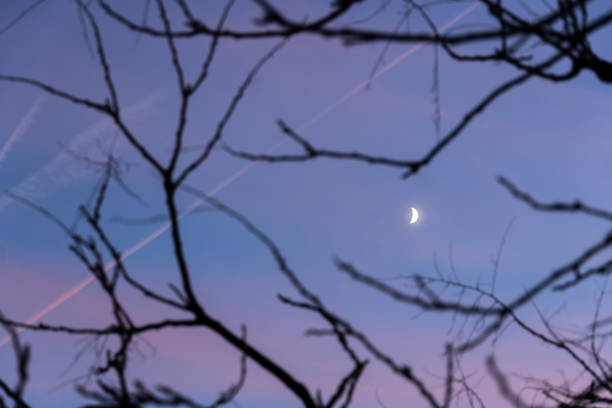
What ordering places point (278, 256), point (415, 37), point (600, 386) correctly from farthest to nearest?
point (600, 386), point (278, 256), point (415, 37)

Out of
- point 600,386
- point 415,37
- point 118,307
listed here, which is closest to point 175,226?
point 118,307

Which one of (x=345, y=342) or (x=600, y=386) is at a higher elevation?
(x=600, y=386)

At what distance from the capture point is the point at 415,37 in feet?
6.75

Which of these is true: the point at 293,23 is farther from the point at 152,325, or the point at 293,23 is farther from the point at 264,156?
the point at 152,325

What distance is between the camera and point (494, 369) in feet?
7.48

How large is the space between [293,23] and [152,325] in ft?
3.83

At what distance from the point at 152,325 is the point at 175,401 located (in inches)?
12.6

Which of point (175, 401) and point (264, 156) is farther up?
point (264, 156)

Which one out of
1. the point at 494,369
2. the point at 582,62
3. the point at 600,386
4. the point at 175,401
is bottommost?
the point at 175,401

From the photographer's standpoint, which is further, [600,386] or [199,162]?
[600,386]

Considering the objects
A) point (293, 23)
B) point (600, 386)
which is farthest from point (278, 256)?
point (600, 386)

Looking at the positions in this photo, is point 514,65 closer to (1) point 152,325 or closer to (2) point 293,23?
(2) point 293,23

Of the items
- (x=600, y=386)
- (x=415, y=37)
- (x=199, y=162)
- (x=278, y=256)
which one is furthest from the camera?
(x=600, y=386)

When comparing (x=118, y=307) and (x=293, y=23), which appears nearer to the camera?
(x=293, y=23)
